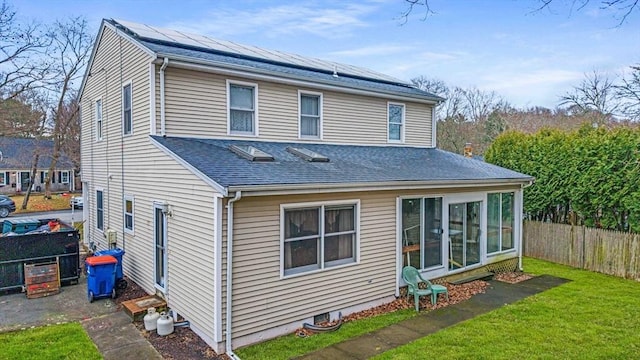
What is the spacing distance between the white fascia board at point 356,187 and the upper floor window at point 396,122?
139 inches

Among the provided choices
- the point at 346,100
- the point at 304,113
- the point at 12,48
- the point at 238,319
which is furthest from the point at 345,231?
the point at 12,48

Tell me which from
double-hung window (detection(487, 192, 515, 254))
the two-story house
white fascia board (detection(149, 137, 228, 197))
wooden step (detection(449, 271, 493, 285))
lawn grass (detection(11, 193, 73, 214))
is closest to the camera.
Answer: white fascia board (detection(149, 137, 228, 197))

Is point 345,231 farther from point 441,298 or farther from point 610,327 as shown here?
point 610,327

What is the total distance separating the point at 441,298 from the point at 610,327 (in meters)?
3.18

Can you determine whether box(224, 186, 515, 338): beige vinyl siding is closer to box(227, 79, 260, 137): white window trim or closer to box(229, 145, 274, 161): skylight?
box(229, 145, 274, 161): skylight

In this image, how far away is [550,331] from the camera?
721 cm

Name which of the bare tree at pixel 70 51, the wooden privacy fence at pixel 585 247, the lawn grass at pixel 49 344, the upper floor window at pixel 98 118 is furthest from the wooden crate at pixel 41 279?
the bare tree at pixel 70 51

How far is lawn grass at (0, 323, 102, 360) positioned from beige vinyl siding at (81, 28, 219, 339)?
1610 mm

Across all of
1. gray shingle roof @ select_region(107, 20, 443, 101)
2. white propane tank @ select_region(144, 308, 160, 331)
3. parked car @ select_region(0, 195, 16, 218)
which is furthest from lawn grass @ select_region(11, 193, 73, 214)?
white propane tank @ select_region(144, 308, 160, 331)

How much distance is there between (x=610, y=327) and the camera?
7.39 metres

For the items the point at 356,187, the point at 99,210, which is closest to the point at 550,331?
the point at 356,187

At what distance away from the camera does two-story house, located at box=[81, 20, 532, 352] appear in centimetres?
677

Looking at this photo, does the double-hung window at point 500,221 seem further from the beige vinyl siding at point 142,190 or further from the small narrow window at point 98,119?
Answer: the small narrow window at point 98,119

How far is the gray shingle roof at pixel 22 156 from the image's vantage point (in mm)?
39156
